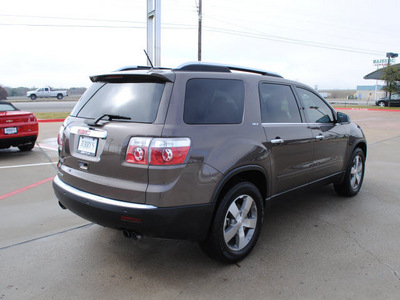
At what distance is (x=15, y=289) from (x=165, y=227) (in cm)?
133

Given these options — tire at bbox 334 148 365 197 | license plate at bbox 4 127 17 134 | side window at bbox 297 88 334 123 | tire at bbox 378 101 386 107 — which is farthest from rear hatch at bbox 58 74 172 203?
tire at bbox 378 101 386 107

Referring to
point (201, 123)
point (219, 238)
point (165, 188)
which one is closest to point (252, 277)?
point (219, 238)

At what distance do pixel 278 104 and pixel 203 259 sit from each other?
1.81 metres

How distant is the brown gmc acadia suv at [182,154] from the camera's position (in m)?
2.61

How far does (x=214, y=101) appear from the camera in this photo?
3.02m

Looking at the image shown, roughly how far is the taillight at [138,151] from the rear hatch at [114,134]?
2 centimetres

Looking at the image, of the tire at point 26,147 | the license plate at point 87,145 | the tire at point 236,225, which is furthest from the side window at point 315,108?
the tire at point 26,147

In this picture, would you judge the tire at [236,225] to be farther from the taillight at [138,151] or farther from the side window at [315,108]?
the side window at [315,108]

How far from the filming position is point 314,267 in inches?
122

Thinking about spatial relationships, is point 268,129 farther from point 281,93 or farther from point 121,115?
point 121,115

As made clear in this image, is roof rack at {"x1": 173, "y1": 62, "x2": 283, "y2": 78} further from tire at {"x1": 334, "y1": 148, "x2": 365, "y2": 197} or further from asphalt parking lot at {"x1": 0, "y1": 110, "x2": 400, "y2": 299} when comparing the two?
tire at {"x1": 334, "y1": 148, "x2": 365, "y2": 197}

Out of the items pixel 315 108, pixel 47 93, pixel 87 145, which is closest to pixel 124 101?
pixel 87 145

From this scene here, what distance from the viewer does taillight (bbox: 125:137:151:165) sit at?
2584mm

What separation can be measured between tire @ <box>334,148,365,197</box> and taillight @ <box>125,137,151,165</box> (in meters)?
3.52
